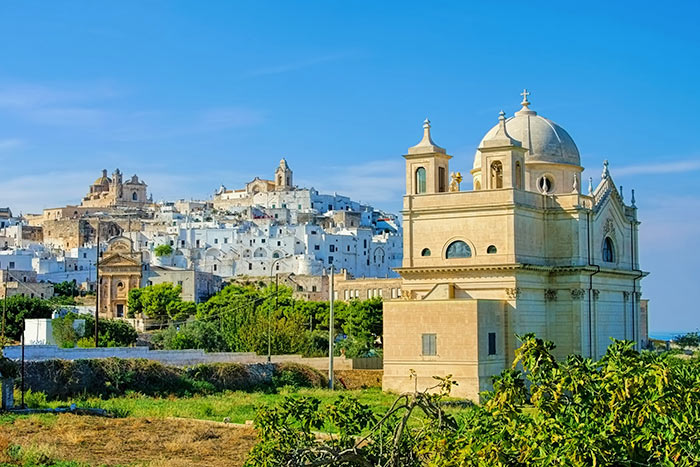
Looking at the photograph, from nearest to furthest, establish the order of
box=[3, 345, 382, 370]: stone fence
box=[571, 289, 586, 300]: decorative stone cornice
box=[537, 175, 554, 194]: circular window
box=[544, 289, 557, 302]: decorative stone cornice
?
box=[3, 345, 382, 370]: stone fence
box=[571, 289, 586, 300]: decorative stone cornice
box=[544, 289, 557, 302]: decorative stone cornice
box=[537, 175, 554, 194]: circular window

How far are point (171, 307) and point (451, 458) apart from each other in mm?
64486

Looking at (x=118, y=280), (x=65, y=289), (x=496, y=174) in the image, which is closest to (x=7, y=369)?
(x=496, y=174)

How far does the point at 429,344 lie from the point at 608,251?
30.4 feet

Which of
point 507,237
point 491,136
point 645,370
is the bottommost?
point 645,370

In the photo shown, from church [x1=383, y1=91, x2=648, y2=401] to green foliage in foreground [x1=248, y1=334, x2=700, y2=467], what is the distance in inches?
748

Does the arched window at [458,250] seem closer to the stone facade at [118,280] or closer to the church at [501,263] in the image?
the church at [501,263]

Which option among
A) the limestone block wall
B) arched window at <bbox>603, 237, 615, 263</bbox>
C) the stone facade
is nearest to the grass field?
the limestone block wall

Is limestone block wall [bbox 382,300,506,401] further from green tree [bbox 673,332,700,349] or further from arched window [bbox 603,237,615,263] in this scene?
green tree [bbox 673,332,700,349]

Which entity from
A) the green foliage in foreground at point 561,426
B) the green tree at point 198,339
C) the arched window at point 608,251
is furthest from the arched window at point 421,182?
the green foliage in foreground at point 561,426

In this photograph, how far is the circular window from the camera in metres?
38.2

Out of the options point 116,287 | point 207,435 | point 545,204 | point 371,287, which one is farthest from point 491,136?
point 116,287

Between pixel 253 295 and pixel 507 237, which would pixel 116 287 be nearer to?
pixel 253 295

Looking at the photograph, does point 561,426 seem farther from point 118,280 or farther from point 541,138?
point 118,280

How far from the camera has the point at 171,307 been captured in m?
74.8
